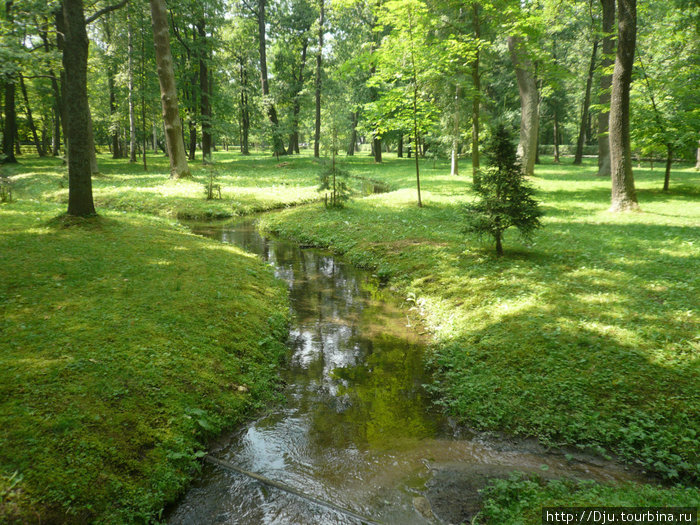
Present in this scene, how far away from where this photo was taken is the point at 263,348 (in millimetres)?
6371

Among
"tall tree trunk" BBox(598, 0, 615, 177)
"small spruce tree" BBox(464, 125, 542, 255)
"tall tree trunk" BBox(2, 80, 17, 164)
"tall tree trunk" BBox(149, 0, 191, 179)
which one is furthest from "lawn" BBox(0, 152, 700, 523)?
"tall tree trunk" BBox(2, 80, 17, 164)

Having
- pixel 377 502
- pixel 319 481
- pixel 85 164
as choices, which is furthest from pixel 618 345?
pixel 85 164

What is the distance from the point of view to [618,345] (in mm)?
5449

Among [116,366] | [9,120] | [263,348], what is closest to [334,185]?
[263,348]

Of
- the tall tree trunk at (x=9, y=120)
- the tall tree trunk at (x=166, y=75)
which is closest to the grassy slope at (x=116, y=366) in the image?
the tall tree trunk at (x=166, y=75)

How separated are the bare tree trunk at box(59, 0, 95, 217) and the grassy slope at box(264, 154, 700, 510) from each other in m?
7.23

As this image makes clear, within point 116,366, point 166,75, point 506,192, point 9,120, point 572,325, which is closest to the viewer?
point 116,366

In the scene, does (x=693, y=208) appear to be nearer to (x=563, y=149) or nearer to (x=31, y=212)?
(x=31, y=212)

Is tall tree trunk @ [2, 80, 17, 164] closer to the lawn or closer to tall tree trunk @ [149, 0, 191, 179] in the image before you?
tall tree trunk @ [149, 0, 191, 179]

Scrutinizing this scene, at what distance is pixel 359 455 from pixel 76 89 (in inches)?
389

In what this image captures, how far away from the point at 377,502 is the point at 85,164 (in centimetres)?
981

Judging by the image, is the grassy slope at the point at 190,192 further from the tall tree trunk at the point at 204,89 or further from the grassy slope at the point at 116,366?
the grassy slope at the point at 116,366

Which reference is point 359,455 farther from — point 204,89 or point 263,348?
point 204,89

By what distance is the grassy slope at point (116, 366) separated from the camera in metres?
3.32
